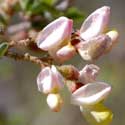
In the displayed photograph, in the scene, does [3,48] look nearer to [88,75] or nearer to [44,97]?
[88,75]

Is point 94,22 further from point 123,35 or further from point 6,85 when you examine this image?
point 123,35

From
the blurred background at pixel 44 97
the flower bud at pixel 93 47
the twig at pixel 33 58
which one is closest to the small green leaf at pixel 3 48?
the twig at pixel 33 58

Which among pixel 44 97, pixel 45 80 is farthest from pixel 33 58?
pixel 44 97

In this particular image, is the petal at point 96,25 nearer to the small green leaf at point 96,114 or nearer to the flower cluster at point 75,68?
the flower cluster at point 75,68

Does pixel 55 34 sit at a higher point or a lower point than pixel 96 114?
higher

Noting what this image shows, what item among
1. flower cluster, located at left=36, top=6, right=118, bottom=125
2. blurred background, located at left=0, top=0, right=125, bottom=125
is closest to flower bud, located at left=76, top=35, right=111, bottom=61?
flower cluster, located at left=36, top=6, right=118, bottom=125

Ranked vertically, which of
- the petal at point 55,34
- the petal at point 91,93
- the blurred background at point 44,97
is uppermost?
the petal at point 55,34
